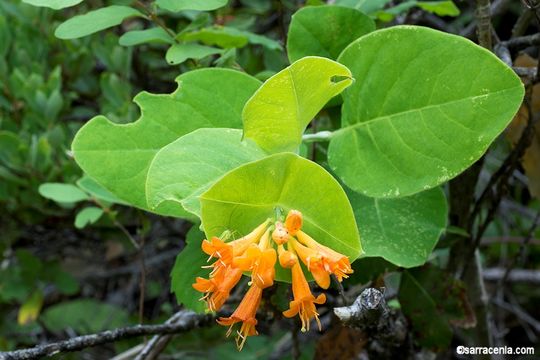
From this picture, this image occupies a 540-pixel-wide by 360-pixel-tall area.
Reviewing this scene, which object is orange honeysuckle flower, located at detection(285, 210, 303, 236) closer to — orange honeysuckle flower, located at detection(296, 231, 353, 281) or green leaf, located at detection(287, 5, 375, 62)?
orange honeysuckle flower, located at detection(296, 231, 353, 281)

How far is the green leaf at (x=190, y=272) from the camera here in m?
1.06

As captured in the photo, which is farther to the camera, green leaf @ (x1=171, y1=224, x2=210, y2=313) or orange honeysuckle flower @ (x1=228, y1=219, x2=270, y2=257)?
green leaf @ (x1=171, y1=224, x2=210, y2=313)

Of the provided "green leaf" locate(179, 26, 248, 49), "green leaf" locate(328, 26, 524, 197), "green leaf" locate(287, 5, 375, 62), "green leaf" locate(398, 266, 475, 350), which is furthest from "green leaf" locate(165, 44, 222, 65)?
"green leaf" locate(398, 266, 475, 350)

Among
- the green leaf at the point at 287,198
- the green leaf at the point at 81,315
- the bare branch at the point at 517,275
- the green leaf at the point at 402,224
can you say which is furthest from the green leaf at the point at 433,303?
the green leaf at the point at 81,315

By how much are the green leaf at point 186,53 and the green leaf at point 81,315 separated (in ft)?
4.82

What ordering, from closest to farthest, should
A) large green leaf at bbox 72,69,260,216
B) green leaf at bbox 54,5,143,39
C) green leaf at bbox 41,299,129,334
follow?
1. large green leaf at bbox 72,69,260,216
2. green leaf at bbox 54,5,143,39
3. green leaf at bbox 41,299,129,334

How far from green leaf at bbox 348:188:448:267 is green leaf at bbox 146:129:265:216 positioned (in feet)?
0.82

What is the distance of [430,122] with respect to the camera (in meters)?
0.84

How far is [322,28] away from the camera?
105 centimetres

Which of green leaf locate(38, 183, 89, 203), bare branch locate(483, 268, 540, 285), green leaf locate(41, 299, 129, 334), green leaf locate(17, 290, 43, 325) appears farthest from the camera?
green leaf locate(41, 299, 129, 334)

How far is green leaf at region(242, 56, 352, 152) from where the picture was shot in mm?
750

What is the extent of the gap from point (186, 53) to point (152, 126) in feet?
0.62

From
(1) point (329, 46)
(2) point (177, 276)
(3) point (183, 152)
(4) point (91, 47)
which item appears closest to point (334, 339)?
(2) point (177, 276)

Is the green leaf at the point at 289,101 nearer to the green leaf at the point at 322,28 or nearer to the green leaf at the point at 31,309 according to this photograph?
the green leaf at the point at 322,28
